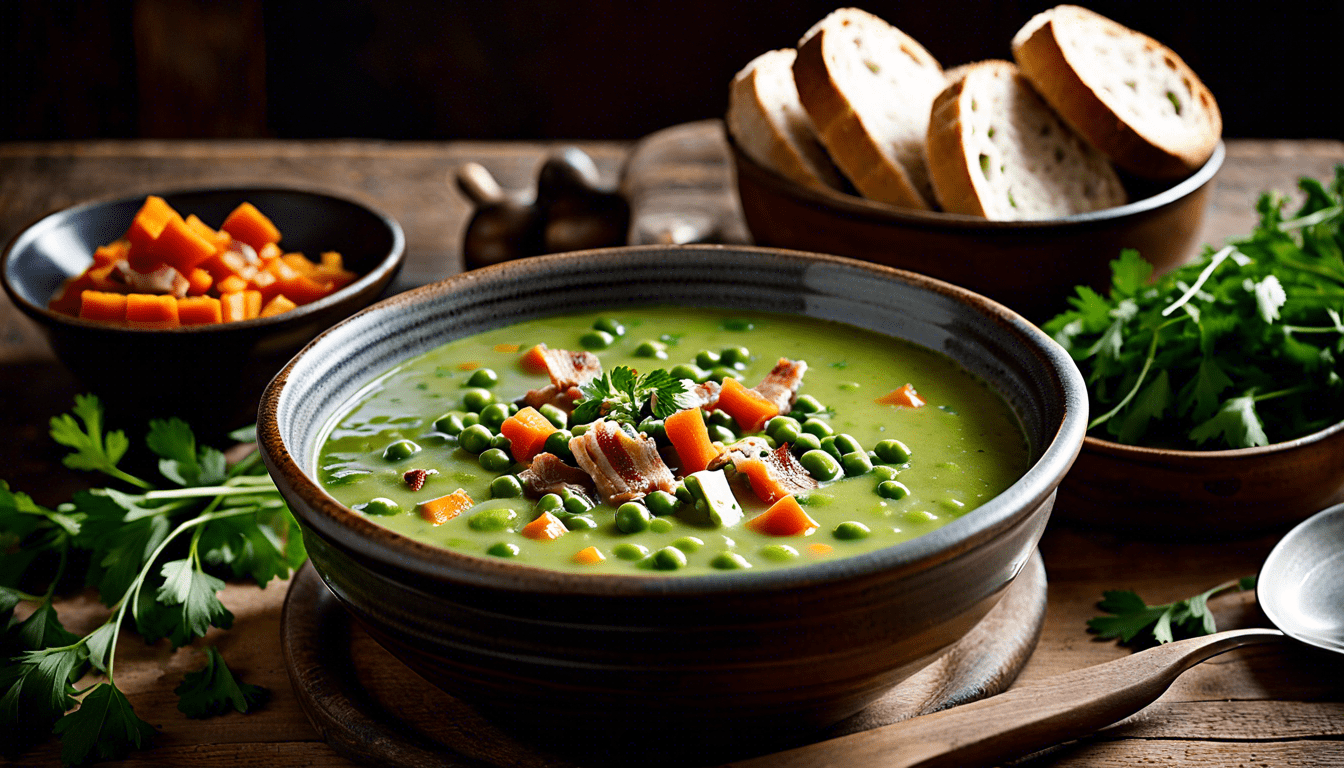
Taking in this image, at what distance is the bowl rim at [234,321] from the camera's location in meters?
2.68

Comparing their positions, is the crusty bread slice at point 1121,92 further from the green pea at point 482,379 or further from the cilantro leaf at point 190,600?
the cilantro leaf at point 190,600

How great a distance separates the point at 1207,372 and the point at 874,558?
1.31m

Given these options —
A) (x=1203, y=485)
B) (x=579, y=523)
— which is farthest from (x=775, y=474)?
(x=1203, y=485)

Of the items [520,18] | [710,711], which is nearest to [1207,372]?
[710,711]

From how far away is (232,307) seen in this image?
286 cm

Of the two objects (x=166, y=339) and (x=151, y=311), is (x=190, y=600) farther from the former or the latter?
(x=151, y=311)

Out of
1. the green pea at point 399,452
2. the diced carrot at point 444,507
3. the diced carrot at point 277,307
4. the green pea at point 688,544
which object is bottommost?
the diced carrot at point 277,307

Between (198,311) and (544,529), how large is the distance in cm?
143

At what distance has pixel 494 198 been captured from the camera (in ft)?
12.5

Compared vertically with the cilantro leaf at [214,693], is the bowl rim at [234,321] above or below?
above

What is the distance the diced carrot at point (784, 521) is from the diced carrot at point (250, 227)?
195cm

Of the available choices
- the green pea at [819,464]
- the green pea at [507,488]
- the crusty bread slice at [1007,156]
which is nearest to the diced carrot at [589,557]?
the green pea at [507,488]

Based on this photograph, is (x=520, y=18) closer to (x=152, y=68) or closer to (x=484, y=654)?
(x=152, y=68)

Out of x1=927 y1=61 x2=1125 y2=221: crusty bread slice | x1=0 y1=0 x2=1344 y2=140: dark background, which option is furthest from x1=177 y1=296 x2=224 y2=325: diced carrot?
x1=0 y1=0 x2=1344 y2=140: dark background
